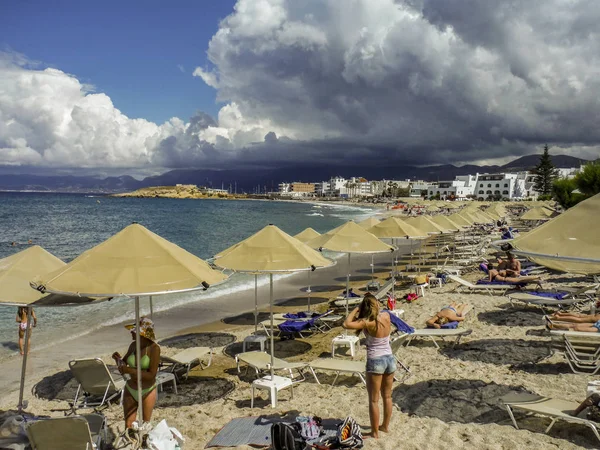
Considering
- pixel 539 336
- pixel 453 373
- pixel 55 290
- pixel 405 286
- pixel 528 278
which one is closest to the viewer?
pixel 55 290

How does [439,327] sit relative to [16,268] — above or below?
below

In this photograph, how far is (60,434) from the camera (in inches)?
166

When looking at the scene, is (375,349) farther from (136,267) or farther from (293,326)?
(293,326)

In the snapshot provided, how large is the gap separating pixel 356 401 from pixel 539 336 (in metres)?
4.42

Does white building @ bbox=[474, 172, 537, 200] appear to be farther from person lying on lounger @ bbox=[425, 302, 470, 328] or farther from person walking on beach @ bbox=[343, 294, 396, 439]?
person walking on beach @ bbox=[343, 294, 396, 439]

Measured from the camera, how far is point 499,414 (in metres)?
5.45

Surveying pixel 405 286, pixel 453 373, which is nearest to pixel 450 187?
pixel 405 286

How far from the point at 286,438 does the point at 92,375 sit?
11.0 ft

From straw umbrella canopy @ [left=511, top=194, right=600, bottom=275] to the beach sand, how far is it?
2.17 metres

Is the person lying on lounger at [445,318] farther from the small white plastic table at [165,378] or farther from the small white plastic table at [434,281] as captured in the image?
the small white plastic table at [434,281]

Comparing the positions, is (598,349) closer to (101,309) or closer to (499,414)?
(499,414)

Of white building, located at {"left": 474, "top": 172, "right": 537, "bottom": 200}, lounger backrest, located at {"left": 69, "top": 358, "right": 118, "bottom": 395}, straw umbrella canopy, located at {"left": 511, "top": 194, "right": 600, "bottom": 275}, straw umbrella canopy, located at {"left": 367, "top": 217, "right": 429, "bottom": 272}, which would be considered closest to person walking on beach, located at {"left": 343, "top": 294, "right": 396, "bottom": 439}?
straw umbrella canopy, located at {"left": 511, "top": 194, "right": 600, "bottom": 275}

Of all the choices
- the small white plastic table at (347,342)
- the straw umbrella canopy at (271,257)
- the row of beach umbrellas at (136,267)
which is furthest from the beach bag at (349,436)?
the small white plastic table at (347,342)

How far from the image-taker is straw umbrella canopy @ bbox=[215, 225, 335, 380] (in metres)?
6.14
